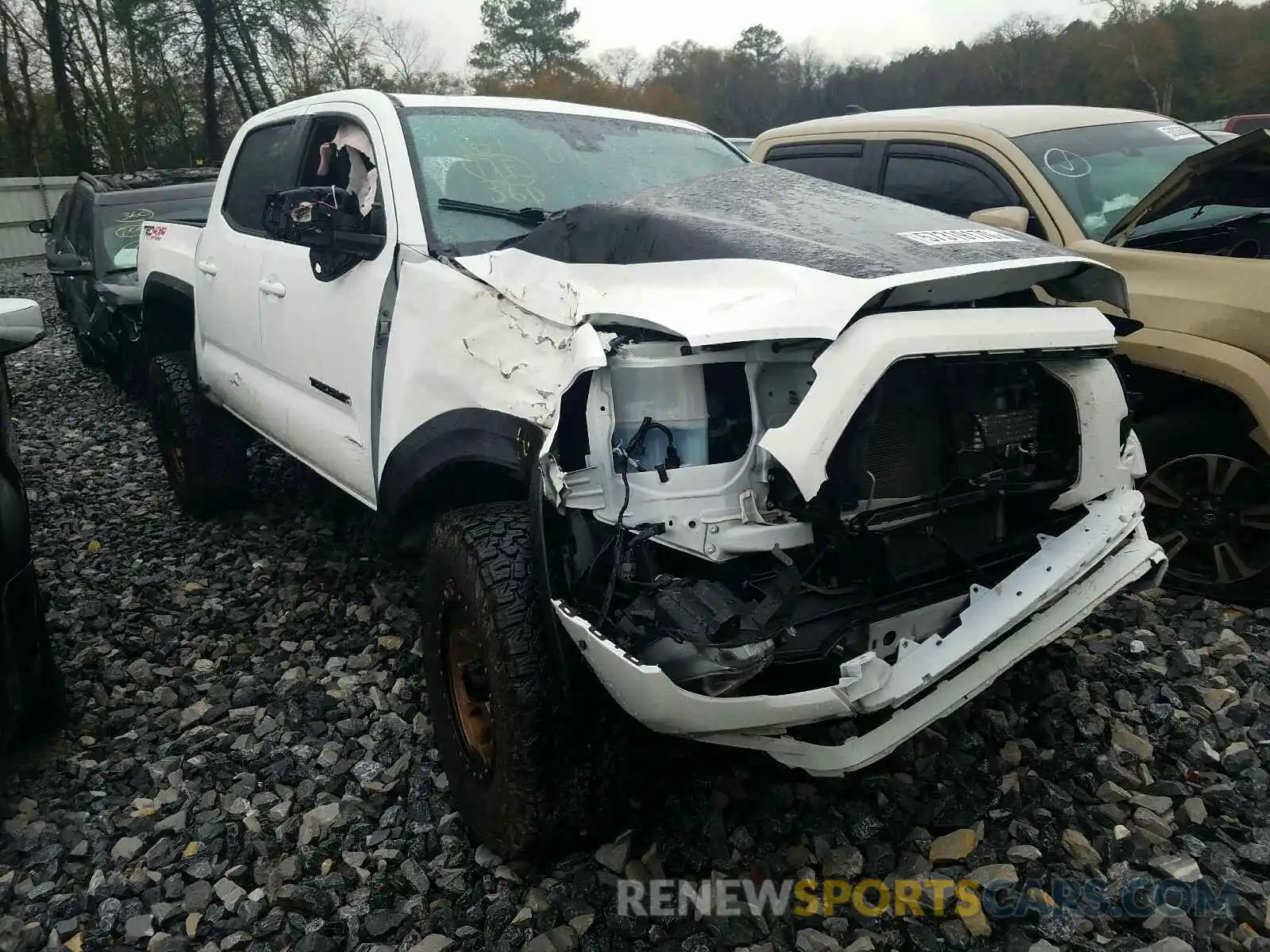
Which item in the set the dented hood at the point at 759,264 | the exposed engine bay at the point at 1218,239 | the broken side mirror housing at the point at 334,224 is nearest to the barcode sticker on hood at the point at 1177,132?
the exposed engine bay at the point at 1218,239

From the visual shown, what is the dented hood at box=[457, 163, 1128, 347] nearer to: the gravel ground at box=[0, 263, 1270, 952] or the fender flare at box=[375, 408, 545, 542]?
the fender flare at box=[375, 408, 545, 542]

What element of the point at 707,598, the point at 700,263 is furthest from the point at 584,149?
the point at 707,598

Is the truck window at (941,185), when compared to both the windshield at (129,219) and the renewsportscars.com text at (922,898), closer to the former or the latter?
the renewsportscars.com text at (922,898)

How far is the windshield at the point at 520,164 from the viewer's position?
118 inches

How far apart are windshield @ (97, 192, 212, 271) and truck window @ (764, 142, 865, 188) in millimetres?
5039

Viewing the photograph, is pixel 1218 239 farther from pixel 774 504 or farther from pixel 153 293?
pixel 153 293

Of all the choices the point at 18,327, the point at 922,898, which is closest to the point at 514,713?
the point at 922,898

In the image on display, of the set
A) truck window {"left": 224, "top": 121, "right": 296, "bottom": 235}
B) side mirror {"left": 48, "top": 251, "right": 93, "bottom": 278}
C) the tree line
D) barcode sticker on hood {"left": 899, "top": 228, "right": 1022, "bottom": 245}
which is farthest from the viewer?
the tree line

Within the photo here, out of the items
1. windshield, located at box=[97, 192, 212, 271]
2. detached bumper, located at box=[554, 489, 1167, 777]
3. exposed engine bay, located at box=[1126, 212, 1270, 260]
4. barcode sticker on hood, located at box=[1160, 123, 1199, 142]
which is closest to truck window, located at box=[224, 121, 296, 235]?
detached bumper, located at box=[554, 489, 1167, 777]

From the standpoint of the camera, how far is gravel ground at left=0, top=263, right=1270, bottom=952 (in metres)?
2.21

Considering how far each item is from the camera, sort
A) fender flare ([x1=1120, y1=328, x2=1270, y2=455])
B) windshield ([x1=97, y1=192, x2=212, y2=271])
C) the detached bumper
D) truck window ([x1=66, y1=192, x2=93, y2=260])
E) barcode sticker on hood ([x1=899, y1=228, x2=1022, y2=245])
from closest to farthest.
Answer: the detached bumper
barcode sticker on hood ([x1=899, y1=228, x2=1022, y2=245])
fender flare ([x1=1120, y1=328, x2=1270, y2=455])
windshield ([x1=97, y1=192, x2=212, y2=271])
truck window ([x1=66, y1=192, x2=93, y2=260])

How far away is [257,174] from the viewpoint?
13.9 feet

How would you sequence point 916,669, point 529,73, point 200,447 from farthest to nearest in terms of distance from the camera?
point 529,73 → point 200,447 → point 916,669

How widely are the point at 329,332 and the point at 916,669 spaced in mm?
2315
